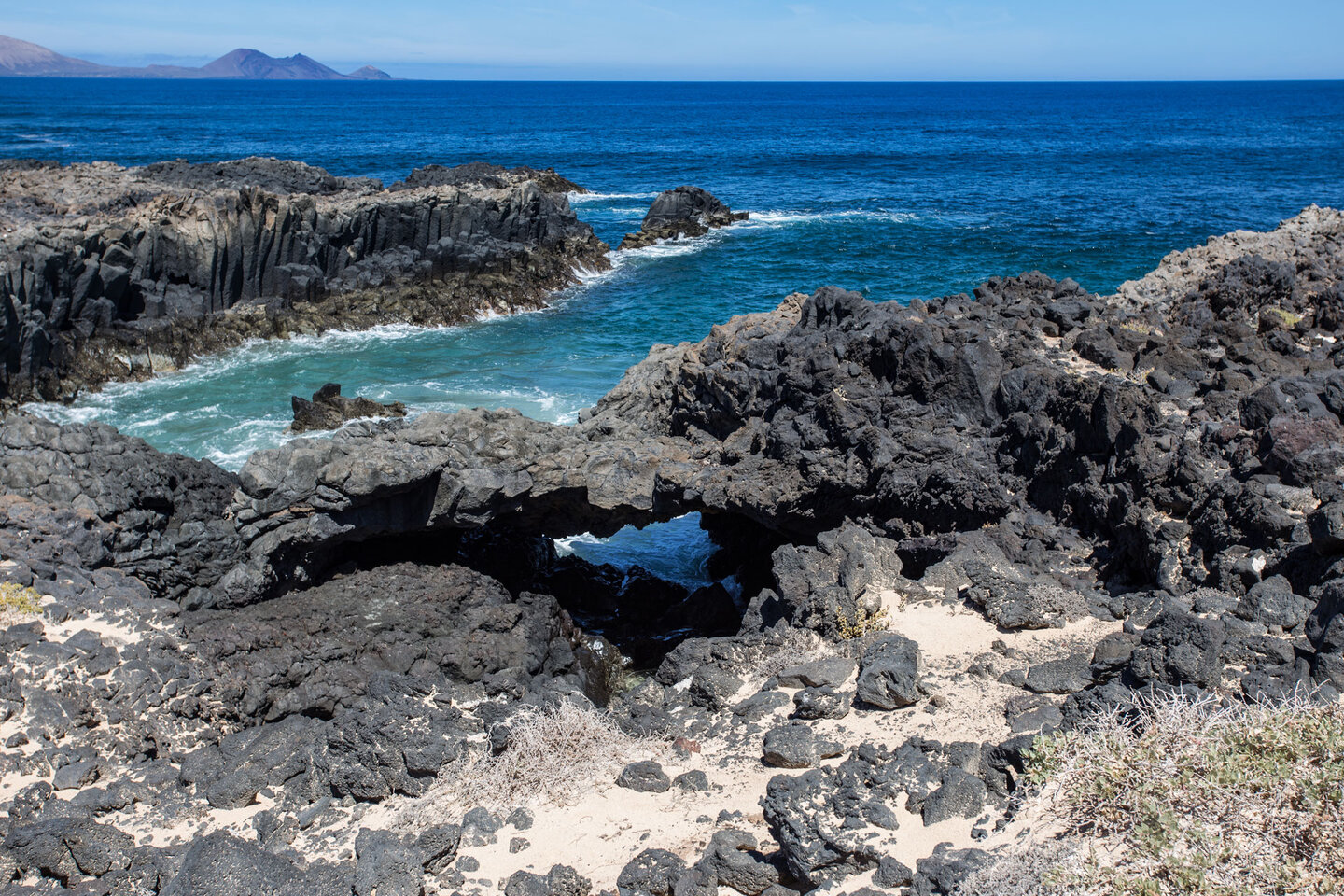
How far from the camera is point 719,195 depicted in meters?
67.4

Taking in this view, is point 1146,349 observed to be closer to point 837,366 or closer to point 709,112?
point 837,366

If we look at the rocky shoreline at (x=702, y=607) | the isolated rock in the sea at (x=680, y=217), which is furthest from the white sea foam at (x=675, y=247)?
the rocky shoreline at (x=702, y=607)

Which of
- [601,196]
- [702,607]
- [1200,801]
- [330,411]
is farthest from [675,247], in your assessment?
[1200,801]

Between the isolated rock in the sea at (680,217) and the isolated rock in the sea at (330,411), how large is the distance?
1083 inches

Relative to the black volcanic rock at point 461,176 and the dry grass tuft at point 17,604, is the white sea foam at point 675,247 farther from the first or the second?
the dry grass tuft at point 17,604

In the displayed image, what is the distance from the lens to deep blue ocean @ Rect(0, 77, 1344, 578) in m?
28.7

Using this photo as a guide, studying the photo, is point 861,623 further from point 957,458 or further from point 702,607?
point 702,607

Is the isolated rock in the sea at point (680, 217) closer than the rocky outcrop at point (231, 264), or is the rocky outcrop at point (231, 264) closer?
the rocky outcrop at point (231, 264)

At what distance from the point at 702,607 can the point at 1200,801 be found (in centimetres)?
1017

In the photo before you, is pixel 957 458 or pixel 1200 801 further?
pixel 957 458

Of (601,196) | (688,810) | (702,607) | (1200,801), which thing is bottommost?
(702,607)

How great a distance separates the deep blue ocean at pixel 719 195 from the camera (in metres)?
28.7

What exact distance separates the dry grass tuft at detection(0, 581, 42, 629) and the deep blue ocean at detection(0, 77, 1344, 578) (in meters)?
9.87

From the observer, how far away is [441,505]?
13.6m
